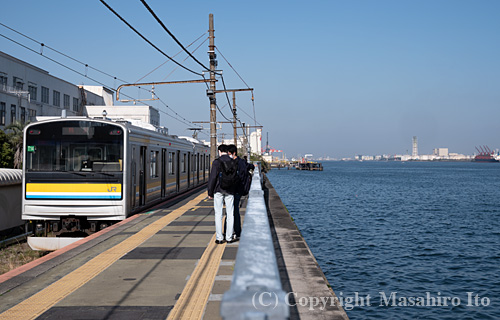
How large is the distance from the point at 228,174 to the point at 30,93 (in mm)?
49073

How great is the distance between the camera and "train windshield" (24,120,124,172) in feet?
38.7

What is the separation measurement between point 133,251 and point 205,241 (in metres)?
1.62

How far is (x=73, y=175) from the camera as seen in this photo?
38.1 ft

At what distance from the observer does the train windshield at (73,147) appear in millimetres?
11781

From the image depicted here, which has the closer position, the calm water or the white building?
the calm water

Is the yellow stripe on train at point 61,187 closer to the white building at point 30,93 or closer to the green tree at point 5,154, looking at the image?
the green tree at point 5,154

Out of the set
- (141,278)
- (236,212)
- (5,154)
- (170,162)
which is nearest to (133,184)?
(236,212)

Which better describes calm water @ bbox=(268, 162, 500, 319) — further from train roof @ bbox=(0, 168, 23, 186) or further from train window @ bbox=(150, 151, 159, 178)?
train roof @ bbox=(0, 168, 23, 186)

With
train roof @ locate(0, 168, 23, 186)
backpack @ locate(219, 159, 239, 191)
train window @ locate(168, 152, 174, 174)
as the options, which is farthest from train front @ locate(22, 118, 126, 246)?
train window @ locate(168, 152, 174, 174)

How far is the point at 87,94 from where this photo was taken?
221 ft

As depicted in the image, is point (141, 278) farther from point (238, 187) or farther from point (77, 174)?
point (77, 174)

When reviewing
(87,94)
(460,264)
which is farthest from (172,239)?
(87,94)

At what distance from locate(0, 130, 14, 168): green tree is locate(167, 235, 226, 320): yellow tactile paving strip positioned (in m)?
25.3

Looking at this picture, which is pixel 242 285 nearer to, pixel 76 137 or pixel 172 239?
pixel 172 239
